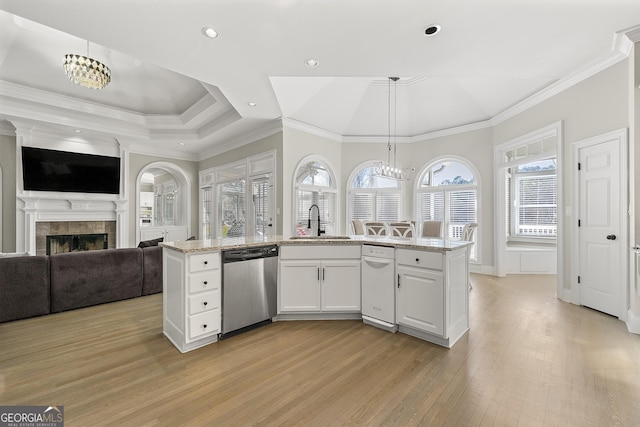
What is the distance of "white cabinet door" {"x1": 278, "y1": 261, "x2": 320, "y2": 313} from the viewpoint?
313 centimetres

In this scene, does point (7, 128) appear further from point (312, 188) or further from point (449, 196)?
point (449, 196)

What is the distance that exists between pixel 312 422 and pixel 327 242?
1749mm

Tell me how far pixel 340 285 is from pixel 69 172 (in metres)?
6.78

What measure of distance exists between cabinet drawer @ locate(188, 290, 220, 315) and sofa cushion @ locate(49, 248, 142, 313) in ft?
6.82

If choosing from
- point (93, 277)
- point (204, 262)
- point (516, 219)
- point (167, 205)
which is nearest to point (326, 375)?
point (204, 262)

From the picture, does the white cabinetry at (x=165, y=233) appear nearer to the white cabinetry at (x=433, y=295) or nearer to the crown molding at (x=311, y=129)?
the crown molding at (x=311, y=129)

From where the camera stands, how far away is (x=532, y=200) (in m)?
6.65

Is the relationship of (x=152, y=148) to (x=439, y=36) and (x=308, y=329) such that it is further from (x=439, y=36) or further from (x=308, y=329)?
(x=439, y=36)

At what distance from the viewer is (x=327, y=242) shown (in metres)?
3.12

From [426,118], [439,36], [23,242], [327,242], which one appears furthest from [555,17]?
[23,242]

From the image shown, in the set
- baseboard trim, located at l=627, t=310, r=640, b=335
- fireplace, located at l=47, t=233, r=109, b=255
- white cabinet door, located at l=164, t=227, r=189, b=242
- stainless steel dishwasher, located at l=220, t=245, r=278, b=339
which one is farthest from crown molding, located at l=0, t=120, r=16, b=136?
baseboard trim, located at l=627, t=310, r=640, b=335

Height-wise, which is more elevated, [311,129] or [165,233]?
[311,129]
